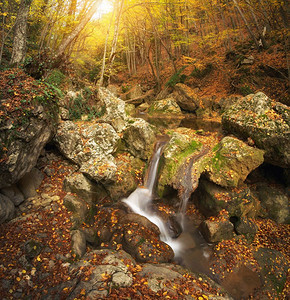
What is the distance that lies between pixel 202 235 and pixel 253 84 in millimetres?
13399

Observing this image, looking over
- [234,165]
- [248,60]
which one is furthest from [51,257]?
[248,60]

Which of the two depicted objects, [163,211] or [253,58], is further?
[253,58]

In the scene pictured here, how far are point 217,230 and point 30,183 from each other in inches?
280

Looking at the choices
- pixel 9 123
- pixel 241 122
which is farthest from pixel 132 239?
pixel 241 122

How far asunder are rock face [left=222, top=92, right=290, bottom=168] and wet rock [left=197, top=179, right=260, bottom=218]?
207 centimetres

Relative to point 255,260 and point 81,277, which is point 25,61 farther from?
point 255,260

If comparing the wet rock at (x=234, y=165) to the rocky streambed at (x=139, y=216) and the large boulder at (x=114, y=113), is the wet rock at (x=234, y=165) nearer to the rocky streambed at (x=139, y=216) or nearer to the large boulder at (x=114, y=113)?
the rocky streambed at (x=139, y=216)

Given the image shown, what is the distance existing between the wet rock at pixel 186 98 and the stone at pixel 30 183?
14.3m

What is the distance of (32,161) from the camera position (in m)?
5.85

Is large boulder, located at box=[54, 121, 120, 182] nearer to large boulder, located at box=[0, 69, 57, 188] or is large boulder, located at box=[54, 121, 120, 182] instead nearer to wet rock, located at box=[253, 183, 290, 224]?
large boulder, located at box=[0, 69, 57, 188]

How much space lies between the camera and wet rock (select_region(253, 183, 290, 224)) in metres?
8.08

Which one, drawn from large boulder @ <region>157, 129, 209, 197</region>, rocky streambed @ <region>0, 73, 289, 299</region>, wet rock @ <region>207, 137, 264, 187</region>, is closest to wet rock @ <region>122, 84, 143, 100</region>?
rocky streambed @ <region>0, 73, 289, 299</region>

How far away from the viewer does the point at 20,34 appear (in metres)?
6.52

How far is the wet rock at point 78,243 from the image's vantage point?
16.6ft
